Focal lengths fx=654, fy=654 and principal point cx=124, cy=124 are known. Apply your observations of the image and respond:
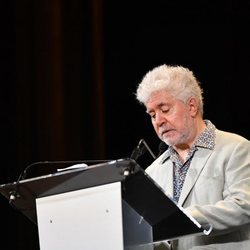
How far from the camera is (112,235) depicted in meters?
1.92

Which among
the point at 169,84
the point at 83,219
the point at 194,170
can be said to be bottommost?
the point at 83,219

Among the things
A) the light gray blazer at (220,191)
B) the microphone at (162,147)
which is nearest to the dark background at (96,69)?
the microphone at (162,147)

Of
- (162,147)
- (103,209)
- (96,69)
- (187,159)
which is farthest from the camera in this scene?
(96,69)

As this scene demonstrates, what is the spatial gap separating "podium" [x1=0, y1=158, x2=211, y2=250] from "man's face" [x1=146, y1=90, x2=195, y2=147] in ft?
1.81

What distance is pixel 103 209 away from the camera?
1941 mm

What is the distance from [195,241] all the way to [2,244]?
1.45 metres

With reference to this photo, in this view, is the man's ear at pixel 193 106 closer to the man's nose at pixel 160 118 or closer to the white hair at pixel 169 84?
the white hair at pixel 169 84

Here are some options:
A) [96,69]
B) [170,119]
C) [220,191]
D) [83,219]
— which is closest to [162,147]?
[170,119]

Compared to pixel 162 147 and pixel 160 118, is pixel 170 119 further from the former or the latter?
pixel 162 147

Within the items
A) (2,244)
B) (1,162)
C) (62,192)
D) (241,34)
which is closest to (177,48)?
(241,34)

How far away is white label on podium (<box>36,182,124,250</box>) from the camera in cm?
192

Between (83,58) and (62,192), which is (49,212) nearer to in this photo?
(62,192)

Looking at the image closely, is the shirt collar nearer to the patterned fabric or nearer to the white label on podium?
the patterned fabric

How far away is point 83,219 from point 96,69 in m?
1.90
